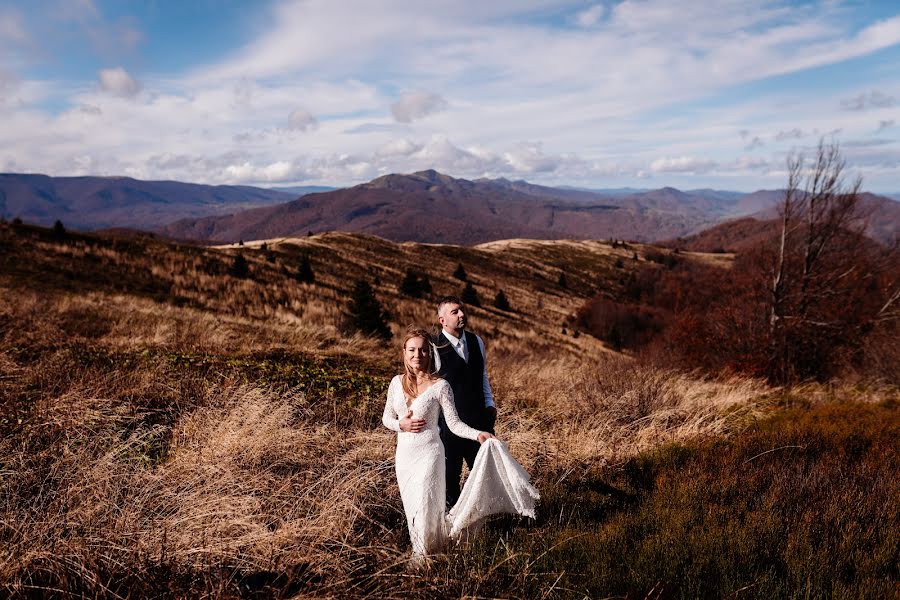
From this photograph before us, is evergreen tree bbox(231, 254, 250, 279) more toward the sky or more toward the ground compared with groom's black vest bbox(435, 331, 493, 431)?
more toward the sky

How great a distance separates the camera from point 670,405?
7.72 meters

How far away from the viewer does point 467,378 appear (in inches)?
162

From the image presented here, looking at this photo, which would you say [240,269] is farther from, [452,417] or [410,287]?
[452,417]

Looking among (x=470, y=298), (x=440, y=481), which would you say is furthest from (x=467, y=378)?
(x=470, y=298)

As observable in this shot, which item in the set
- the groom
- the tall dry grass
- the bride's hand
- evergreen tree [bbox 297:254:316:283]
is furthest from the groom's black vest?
evergreen tree [bbox 297:254:316:283]

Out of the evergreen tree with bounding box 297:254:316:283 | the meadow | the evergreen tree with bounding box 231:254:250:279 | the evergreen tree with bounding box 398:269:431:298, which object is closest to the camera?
the meadow

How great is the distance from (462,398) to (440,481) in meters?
0.85

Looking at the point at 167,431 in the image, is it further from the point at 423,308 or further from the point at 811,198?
the point at 423,308

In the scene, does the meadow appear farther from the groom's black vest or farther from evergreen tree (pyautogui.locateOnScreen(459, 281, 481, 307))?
evergreen tree (pyautogui.locateOnScreen(459, 281, 481, 307))

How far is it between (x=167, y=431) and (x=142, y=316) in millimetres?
7955

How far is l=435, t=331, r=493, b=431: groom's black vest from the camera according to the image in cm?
400

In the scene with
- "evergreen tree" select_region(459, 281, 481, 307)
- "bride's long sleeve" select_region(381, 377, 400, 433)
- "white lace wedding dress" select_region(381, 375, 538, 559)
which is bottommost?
"evergreen tree" select_region(459, 281, 481, 307)

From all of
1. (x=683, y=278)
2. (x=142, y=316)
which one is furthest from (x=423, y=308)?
(x=683, y=278)

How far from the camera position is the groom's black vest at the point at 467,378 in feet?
13.1
